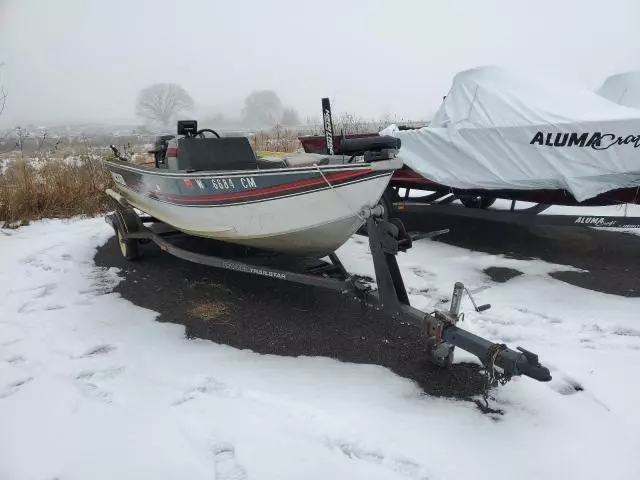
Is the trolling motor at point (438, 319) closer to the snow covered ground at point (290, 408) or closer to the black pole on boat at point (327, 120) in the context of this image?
the snow covered ground at point (290, 408)

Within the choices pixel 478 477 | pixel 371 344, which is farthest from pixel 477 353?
pixel 371 344

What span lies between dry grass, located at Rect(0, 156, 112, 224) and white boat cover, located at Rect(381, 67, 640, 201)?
5.44 metres

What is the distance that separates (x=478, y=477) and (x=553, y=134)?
361cm

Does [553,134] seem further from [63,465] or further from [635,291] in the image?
[63,465]

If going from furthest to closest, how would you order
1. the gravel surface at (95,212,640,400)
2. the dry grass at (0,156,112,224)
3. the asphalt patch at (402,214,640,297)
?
the dry grass at (0,156,112,224) → the asphalt patch at (402,214,640,297) → the gravel surface at (95,212,640,400)

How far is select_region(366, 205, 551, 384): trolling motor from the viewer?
227 cm

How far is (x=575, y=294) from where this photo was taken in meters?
4.05

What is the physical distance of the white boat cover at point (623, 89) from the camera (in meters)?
5.92

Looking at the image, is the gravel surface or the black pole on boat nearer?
the gravel surface

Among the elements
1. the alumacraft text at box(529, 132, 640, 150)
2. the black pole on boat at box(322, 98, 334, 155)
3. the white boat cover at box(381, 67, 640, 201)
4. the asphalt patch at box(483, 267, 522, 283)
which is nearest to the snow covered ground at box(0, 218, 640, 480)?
the asphalt patch at box(483, 267, 522, 283)

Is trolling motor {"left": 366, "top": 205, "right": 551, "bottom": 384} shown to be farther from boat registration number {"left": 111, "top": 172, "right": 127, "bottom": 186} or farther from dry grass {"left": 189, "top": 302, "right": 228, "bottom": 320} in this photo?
boat registration number {"left": 111, "top": 172, "right": 127, "bottom": 186}

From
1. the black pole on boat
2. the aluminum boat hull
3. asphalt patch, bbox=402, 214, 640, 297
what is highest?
the black pole on boat

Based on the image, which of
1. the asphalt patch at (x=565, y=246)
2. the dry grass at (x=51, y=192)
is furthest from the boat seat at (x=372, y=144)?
the dry grass at (x=51, y=192)

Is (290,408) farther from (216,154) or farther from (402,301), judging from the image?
(216,154)
